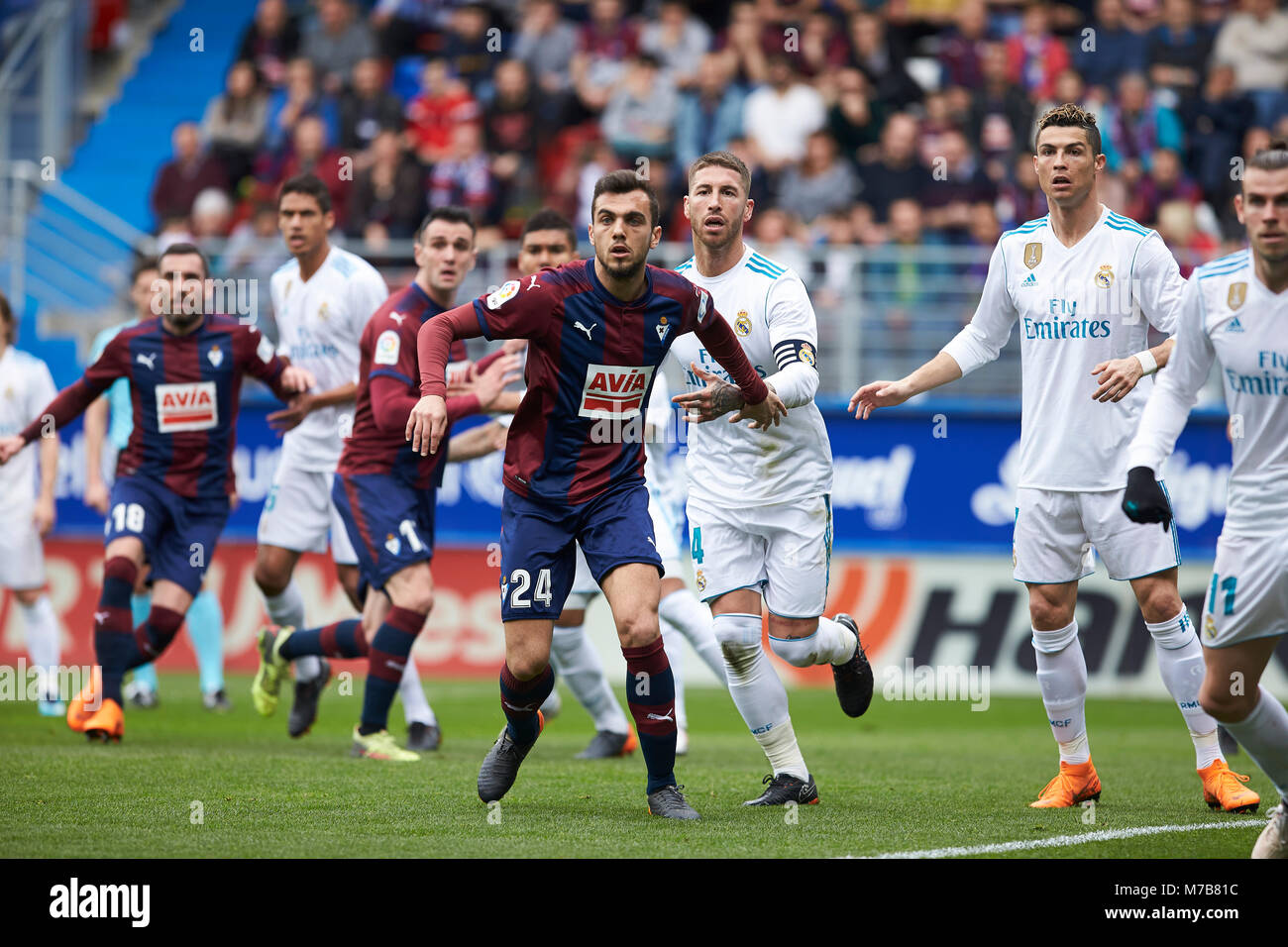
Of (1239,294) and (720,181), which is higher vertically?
(720,181)

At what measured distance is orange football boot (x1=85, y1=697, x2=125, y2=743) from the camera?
862 centimetres

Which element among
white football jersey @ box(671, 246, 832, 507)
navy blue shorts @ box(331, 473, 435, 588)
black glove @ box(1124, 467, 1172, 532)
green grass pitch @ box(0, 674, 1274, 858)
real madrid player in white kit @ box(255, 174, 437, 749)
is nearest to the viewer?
black glove @ box(1124, 467, 1172, 532)

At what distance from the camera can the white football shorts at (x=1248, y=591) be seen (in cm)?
514

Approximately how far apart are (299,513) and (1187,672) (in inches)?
210

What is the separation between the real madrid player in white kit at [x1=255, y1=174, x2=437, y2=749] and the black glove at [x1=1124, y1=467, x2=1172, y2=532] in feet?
→ 17.1

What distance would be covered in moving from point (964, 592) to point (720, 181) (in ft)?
25.4

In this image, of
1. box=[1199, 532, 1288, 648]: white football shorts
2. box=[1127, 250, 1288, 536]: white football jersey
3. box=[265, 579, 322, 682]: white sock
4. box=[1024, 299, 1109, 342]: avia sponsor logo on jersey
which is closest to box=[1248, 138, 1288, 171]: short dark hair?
box=[1127, 250, 1288, 536]: white football jersey

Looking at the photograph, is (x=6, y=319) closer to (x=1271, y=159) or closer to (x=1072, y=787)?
(x=1072, y=787)

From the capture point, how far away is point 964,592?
13.7m

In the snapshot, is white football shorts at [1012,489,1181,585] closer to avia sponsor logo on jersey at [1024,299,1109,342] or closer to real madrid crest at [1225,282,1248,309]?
avia sponsor logo on jersey at [1024,299,1109,342]

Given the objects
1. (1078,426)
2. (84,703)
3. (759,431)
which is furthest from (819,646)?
(84,703)

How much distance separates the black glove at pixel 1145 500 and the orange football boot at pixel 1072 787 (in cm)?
214

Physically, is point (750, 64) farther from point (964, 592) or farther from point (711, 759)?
point (711, 759)

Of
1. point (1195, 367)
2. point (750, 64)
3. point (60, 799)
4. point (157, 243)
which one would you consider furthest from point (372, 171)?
point (1195, 367)
